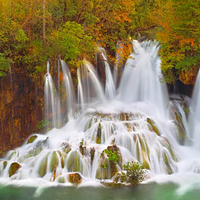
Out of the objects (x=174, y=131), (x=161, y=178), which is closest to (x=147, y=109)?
(x=174, y=131)

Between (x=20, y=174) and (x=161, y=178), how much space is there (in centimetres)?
533

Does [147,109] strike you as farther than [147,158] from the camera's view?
Yes

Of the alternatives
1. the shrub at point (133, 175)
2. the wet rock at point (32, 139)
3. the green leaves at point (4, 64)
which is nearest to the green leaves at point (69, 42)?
the green leaves at point (4, 64)

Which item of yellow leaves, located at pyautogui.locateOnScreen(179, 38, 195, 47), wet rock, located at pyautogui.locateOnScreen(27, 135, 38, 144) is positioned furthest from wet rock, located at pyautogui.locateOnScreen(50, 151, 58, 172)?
yellow leaves, located at pyautogui.locateOnScreen(179, 38, 195, 47)

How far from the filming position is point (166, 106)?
47.9 ft

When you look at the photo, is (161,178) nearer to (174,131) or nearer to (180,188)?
(180,188)

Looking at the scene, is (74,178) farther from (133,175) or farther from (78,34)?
(78,34)

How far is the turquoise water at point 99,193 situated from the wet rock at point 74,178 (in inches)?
17.2

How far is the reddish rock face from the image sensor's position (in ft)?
41.7

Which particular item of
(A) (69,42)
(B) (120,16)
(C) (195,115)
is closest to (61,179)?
(A) (69,42)

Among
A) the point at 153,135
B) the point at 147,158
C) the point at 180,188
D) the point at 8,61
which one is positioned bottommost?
the point at 180,188

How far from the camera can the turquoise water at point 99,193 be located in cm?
880

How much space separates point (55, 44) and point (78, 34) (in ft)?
4.22

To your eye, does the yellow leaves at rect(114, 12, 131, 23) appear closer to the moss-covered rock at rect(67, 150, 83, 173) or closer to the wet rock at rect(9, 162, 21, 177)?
the moss-covered rock at rect(67, 150, 83, 173)
